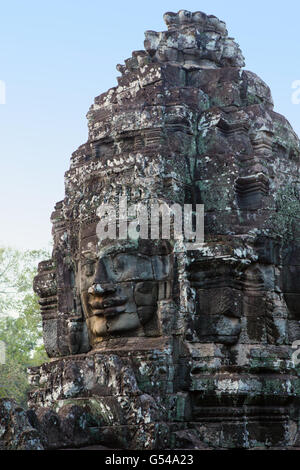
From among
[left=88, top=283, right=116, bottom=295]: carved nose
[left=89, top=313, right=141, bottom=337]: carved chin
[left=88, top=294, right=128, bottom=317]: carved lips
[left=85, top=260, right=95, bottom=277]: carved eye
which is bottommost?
[left=89, top=313, right=141, bottom=337]: carved chin

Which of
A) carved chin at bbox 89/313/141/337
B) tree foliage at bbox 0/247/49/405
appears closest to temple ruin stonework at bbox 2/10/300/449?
carved chin at bbox 89/313/141/337

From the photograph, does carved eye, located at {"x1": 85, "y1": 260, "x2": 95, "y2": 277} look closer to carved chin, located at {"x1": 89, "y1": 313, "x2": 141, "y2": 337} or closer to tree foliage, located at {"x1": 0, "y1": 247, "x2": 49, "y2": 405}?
carved chin, located at {"x1": 89, "y1": 313, "x2": 141, "y2": 337}

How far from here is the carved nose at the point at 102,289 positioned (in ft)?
24.2

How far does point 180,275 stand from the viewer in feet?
24.0

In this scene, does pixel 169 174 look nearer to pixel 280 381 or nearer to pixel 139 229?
pixel 139 229

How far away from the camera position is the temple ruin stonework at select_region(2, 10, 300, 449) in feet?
22.3

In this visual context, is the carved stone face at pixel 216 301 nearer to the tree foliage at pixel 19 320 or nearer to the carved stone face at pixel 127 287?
the carved stone face at pixel 127 287

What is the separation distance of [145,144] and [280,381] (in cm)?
305

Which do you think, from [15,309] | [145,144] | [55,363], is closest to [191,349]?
[55,363]

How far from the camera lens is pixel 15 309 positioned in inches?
837

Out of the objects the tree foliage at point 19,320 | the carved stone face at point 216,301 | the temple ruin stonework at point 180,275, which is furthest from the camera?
the tree foliage at point 19,320

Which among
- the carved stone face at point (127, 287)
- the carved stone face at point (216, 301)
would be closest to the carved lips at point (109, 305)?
the carved stone face at point (127, 287)

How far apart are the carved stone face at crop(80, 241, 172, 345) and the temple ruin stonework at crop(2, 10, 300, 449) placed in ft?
0.05

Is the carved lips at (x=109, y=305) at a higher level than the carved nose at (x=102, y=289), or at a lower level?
lower
